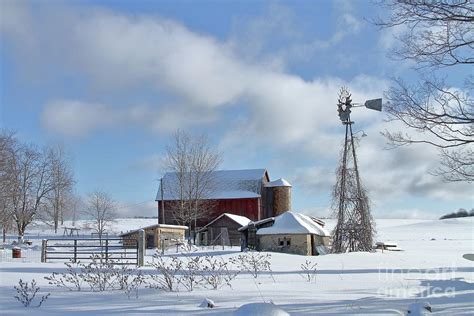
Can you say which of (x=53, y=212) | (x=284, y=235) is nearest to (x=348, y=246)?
(x=284, y=235)

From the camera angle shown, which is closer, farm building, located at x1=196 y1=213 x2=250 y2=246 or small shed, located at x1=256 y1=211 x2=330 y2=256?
small shed, located at x1=256 y1=211 x2=330 y2=256

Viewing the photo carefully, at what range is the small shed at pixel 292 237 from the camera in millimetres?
32406

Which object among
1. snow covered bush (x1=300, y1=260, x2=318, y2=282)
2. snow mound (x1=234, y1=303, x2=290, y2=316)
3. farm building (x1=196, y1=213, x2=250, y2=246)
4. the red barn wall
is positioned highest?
the red barn wall

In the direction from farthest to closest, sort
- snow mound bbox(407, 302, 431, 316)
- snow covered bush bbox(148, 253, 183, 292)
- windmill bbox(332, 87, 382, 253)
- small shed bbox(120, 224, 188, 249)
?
small shed bbox(120, 224, 188, 249), windmill bbox(332, 87, 382, 253), snow covered bush bbox(148, 253, 183, 292), snow mound bbox(407, 302, 431, 316)

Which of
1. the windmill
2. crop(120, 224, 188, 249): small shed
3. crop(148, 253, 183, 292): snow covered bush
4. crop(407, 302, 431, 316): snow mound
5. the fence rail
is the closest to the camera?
crop(407, 302, 431, 316): snow mound

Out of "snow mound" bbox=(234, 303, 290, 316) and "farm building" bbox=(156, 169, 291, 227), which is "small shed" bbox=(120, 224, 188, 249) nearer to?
"farm building" bbox=(156, 169, 291, 227)

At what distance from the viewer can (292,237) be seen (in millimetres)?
32562

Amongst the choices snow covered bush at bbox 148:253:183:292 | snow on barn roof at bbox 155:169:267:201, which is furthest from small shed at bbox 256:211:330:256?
snow covered bush at bbox 148:253:183:292

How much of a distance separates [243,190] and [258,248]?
Result: 887 inches

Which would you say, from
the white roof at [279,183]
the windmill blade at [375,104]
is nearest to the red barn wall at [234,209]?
the white roof at [279,183]

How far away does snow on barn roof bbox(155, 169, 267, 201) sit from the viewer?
179 feet

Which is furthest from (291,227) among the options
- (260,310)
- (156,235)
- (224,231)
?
(260,310)

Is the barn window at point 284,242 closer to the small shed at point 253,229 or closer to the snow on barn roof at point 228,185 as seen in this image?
the small shed at point 253,229

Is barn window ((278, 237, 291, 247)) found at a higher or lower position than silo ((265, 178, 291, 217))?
lower
